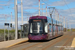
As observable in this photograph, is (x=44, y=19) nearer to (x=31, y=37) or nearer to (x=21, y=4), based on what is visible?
(x=31, y=37)

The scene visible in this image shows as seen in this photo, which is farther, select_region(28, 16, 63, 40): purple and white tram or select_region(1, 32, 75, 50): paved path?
select_region(28, 16, 63, 40): purple and white tram

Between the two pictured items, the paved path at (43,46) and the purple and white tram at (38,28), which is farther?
the purple and white tram at (38,28)

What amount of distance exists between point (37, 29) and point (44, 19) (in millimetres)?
1571

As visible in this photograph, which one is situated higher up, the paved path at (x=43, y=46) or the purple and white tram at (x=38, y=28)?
the purple and white tram at (x=38, y=28)

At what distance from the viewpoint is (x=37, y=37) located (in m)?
21.3

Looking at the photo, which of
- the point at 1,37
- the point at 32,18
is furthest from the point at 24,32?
the point at 32,18

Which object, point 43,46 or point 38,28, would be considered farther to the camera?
point 38,28

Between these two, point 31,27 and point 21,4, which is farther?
point 21,4

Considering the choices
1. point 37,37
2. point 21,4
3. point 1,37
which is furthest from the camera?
point 21,4

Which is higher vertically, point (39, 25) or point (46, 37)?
point (39, 25)

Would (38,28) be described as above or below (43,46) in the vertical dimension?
above

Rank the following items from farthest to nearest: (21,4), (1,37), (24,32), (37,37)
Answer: (21,4), (24,32), (1,37), (37,37)

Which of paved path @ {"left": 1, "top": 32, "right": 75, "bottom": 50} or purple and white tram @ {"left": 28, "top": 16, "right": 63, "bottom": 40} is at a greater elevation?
purple and white tram @ {"left": 28, "top": 16, "right": 63, "bottom": 40}

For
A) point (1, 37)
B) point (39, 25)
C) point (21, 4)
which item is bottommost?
point (1, 37)
